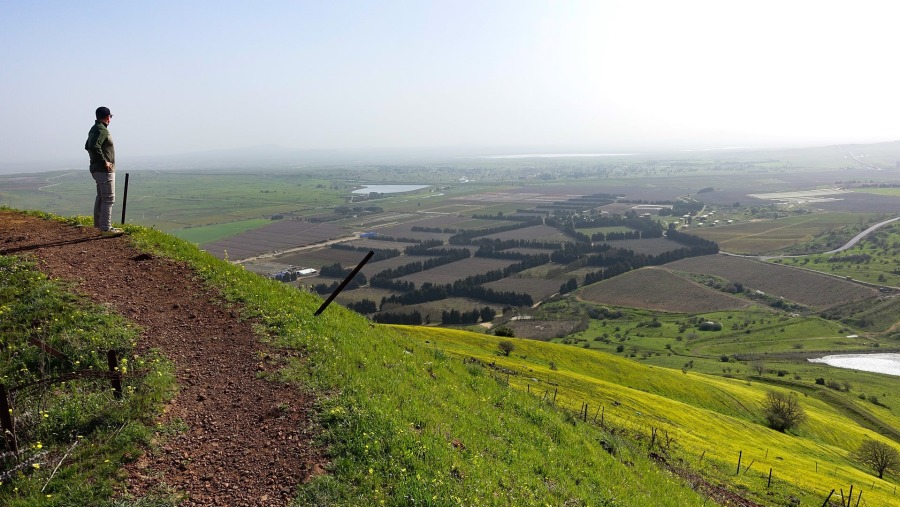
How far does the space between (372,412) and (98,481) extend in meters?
6.37

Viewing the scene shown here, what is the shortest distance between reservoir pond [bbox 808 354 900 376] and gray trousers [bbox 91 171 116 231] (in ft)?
417

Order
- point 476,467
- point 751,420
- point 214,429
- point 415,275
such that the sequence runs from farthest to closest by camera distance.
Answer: point 415,275 → point 751,420 → point 476,467 → point 214,429

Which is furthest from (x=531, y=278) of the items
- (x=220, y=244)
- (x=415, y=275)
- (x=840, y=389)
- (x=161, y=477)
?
(x=161, y=477)

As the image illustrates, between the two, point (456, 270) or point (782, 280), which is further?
point (456, 270)

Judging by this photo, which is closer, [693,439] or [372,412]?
[372,412]

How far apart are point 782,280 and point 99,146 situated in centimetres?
18326

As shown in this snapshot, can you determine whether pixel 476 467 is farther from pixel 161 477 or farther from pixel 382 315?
pixel 382 315

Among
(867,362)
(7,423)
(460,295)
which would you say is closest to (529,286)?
(460,295)

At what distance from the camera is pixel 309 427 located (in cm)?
1295

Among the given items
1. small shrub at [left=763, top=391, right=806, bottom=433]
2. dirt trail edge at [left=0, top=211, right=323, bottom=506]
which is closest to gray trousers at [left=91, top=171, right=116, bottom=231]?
dirt trail edge at [left=0, top=211, right=323, bottom=506]

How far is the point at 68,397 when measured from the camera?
40.3 ft

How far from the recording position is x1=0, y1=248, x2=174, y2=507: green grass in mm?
10023

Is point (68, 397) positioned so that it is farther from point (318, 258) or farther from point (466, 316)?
point (318, 258)

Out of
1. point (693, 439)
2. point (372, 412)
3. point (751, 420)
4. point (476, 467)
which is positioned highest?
point (372, 412)
